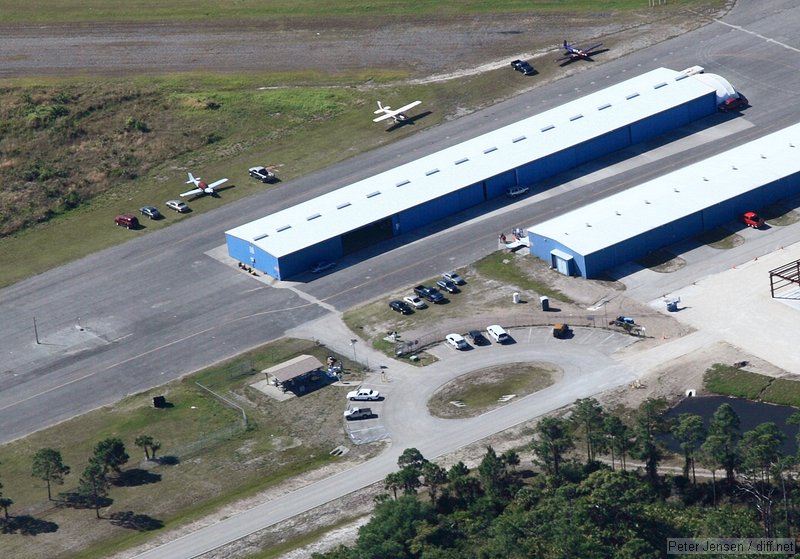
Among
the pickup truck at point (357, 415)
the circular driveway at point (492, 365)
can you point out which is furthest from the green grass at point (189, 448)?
the circular driveway at point (492, 365)

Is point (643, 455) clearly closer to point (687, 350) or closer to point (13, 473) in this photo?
point (687, 350)

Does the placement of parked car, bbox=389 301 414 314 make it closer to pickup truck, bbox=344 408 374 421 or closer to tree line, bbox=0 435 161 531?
pickup truck, bbox=344 408 374 421

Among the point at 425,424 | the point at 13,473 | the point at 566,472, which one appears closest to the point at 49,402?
the point at 13,473

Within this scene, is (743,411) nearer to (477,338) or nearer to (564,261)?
(477,338)

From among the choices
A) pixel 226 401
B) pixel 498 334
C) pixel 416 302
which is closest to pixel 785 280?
pixel 498 334

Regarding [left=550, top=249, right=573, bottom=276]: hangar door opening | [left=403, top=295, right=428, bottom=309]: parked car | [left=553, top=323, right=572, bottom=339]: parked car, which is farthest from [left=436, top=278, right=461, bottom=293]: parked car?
[left=553, top=323, right=572, bottom=339]: parked car

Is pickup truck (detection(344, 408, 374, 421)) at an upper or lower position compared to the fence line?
lower
